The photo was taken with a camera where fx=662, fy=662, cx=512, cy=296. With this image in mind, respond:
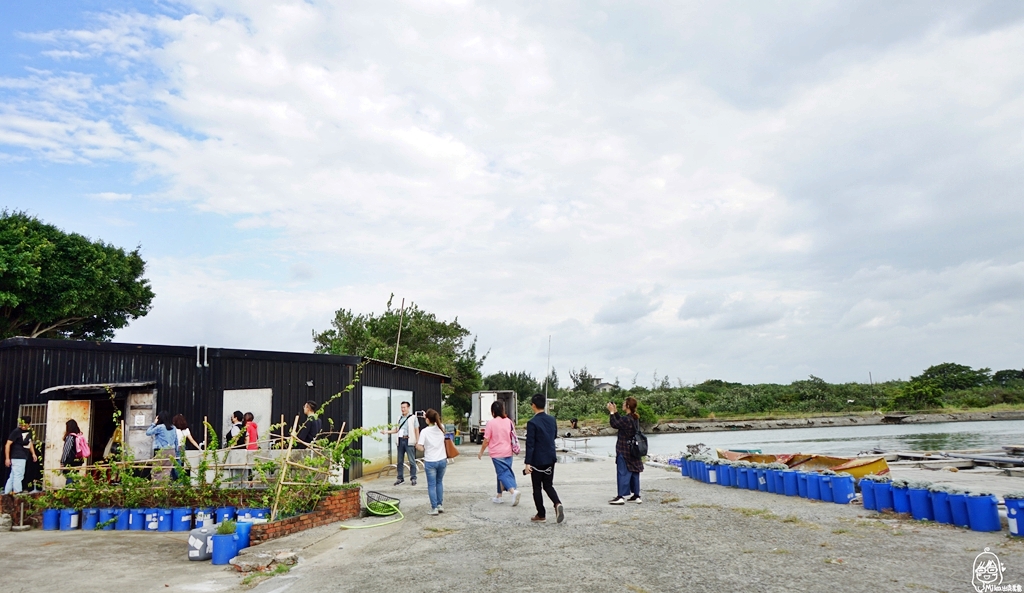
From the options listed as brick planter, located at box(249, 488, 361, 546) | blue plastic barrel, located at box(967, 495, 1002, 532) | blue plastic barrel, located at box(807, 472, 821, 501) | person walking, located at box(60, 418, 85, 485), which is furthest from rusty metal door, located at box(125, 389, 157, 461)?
blue plastic barrel, located at box(967, 495, 1002, 532)

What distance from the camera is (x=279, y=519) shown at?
348 inches

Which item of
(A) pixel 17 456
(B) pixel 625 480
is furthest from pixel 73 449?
(B) pixel 625 480

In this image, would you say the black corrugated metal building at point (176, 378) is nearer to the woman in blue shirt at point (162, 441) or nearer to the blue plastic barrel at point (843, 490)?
the woman in blue shirt at point (162, 441)

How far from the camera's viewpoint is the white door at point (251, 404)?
1398cm

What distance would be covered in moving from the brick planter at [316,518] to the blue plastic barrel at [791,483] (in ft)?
23.9

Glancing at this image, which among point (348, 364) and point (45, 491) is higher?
point (348, 364)

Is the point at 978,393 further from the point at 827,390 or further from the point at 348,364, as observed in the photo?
the point at 348,364

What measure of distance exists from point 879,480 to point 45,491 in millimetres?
12648

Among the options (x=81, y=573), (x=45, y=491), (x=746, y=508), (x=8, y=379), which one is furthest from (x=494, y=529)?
(x=8, y=379)

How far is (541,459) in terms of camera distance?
896cm

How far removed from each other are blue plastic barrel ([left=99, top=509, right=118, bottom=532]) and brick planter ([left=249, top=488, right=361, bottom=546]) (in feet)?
10.8

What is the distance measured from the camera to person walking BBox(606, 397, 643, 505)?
1055cm

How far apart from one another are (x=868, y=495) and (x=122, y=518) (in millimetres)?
10971

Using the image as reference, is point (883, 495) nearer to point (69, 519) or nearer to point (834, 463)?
point (834, 463)
